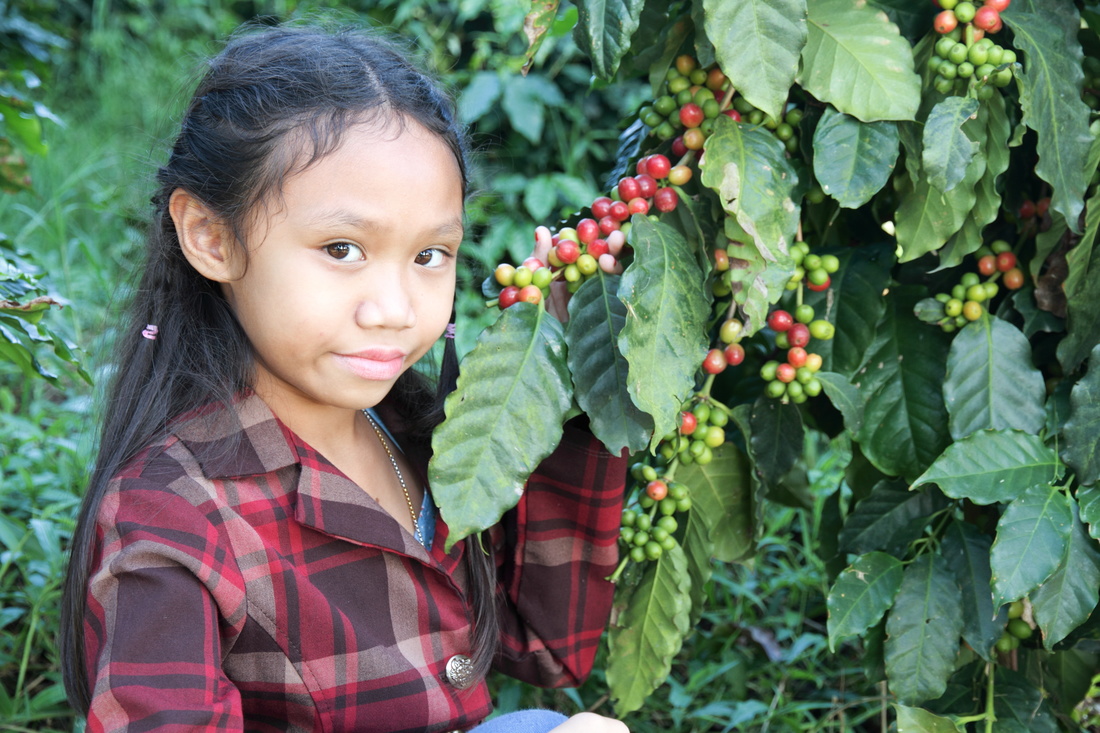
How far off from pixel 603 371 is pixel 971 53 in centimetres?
52

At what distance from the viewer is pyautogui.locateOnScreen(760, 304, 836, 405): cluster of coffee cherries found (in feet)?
3.90

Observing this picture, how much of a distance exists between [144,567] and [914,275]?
1.01 meters

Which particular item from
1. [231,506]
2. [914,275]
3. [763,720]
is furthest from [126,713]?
[763,720]

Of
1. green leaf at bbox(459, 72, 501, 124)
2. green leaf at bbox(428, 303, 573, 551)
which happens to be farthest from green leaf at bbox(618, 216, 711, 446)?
green leaf at bbox(459, 72, 501, 124)

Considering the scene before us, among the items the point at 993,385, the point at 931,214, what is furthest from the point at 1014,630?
the point at 931,214

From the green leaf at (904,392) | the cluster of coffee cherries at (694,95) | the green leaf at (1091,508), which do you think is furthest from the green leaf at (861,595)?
the cluster of coffee cherries at (694,95)

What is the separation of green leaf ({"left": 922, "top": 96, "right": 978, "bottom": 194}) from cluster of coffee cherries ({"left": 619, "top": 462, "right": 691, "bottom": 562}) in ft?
1.55

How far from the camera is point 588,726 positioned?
3.34 feet

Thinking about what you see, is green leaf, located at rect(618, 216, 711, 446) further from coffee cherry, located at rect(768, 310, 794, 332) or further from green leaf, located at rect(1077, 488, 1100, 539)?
green leaf, located at rect(1077, 488, 1100, 539)

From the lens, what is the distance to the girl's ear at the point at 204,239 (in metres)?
1.08

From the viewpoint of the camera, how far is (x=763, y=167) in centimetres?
104

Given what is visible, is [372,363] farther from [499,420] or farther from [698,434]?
[698,434]

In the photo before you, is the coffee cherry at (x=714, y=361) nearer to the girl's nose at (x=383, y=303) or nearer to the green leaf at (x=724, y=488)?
the green leaf at (x=724, y=488)

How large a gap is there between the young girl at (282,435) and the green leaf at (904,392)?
0.35 m
